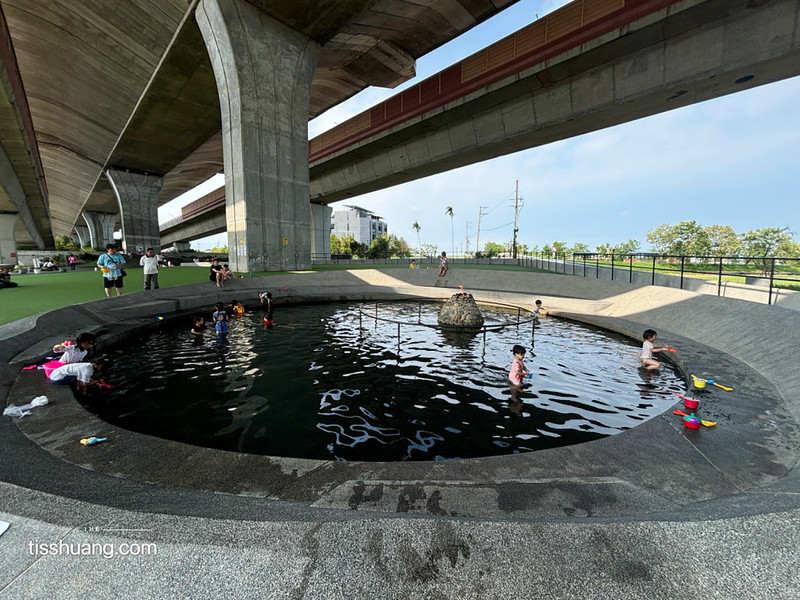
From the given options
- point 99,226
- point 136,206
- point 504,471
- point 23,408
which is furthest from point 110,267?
point 99,226

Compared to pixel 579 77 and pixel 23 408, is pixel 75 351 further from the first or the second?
pixel 579 77

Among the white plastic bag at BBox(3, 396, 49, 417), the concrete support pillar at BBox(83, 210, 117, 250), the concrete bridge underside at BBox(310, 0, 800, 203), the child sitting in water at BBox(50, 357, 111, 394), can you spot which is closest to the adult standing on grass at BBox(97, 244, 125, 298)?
the child sitting in water at BBox(50, 357, 111, 394)

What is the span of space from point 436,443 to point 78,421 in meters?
5.13

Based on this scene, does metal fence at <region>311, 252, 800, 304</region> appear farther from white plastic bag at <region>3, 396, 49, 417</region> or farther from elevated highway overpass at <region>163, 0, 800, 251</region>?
white plastic bag at <region>3, 396, 49, 417</region>

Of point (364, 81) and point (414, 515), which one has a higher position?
point (364, 81)

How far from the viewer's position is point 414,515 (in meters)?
2.68

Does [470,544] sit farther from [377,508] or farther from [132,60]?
[132,60]

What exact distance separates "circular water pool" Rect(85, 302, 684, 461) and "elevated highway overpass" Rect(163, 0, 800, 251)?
14.5 meters

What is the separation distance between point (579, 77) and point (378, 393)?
862 inches

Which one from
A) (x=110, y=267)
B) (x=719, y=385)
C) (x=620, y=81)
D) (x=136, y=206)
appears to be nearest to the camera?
(x=719, y=385)

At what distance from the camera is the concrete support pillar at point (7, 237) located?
4066 centimetres

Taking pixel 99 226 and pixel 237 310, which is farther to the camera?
pixel 99 226

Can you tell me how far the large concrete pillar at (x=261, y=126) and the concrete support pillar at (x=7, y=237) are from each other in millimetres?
39875

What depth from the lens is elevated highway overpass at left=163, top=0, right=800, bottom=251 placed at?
47.3 feet
